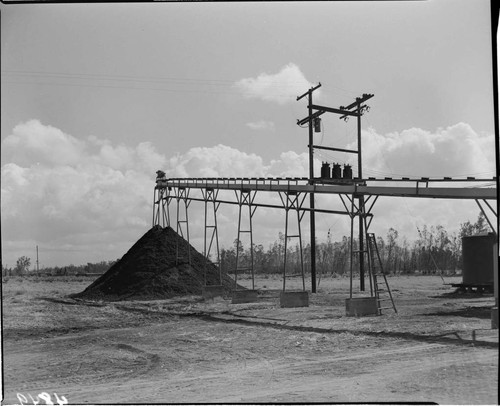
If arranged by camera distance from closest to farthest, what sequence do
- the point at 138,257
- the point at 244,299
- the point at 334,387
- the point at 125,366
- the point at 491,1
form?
the point at 491,1, the point at 334,387, the point at 125,366, the point at 244,299, the point at 138,257

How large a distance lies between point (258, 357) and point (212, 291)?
15927 millimetres

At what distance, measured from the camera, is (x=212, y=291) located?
91.6 ft

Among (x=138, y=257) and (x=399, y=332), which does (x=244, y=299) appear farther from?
(x=399, y=332)

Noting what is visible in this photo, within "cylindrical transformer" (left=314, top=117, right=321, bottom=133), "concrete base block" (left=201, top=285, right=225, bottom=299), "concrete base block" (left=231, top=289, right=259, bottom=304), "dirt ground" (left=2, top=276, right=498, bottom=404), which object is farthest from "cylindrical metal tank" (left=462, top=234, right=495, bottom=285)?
"concrete base block" (left=201, top=285, right=225, bottom=299)

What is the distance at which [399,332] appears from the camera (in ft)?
46.8

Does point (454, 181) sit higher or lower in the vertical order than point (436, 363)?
higher

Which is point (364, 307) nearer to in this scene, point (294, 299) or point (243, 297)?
point (294, 299)

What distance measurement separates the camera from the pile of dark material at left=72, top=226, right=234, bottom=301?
28406 millimetres

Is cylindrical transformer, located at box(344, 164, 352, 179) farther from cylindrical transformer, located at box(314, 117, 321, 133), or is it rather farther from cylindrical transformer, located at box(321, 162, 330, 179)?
cylindrical transformer, located at box(314, 117, 321, 133)

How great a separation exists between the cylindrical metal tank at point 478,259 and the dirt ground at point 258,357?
19.5 feet

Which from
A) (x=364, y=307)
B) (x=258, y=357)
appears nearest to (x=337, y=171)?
(x=364, y=307)

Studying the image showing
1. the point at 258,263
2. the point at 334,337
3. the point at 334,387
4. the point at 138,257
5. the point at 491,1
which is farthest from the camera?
the point at 258,263

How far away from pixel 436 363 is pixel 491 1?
646 cm

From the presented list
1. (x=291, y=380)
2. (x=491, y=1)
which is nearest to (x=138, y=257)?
(x=291, y=380)
